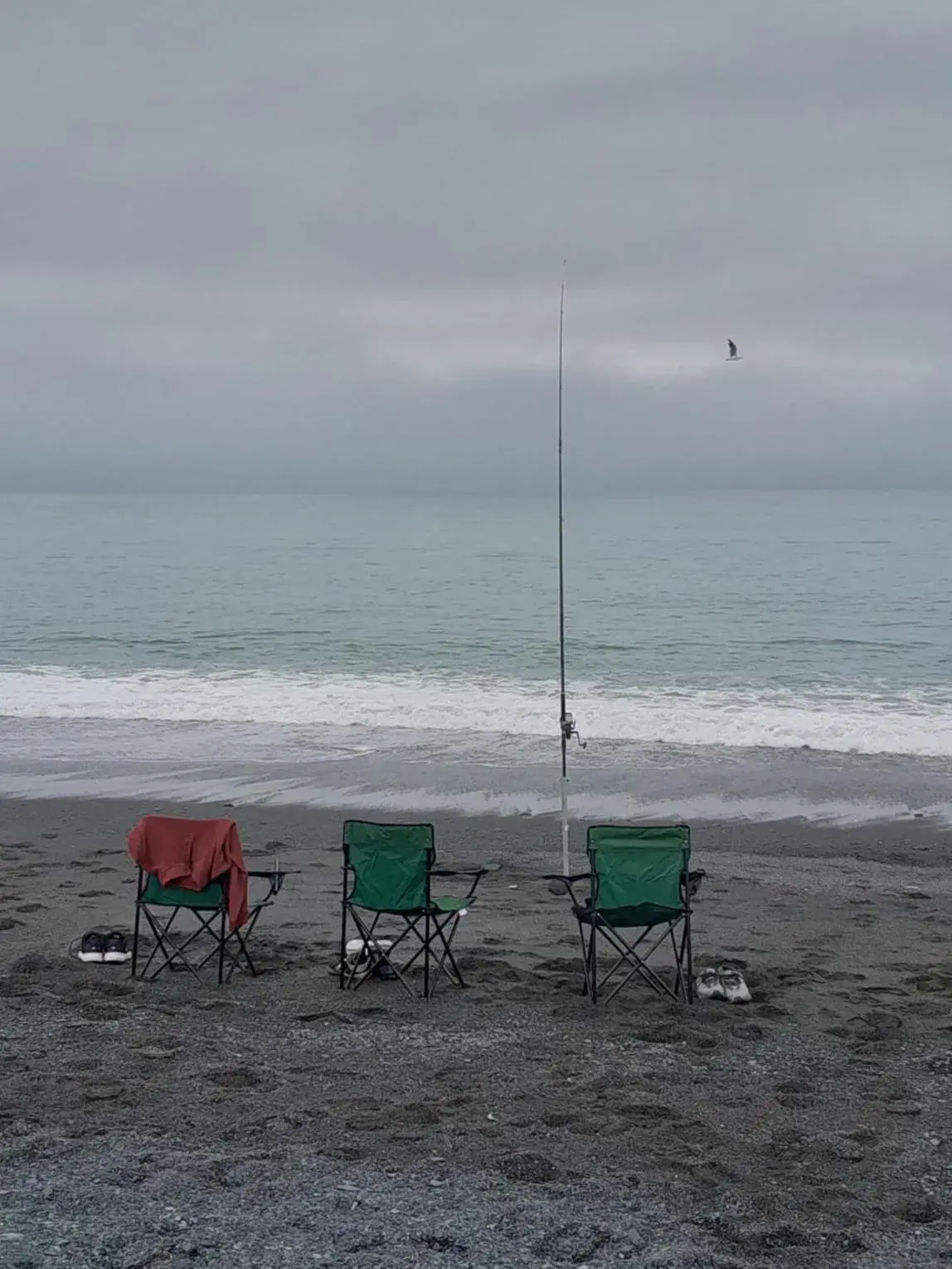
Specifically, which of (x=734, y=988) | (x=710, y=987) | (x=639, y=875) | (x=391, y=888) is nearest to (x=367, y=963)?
(x=391, y=888)

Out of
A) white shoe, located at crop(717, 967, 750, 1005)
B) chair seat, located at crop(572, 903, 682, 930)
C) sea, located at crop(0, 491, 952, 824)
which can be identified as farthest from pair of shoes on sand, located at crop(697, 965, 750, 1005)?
sea, located at crop(0, 491, 952, 824)

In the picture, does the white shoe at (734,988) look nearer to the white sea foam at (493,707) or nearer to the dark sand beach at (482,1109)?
the dark sand beach at (482,1109)

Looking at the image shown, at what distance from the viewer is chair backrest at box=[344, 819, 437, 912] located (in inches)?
252

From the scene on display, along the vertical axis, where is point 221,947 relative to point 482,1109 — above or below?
above

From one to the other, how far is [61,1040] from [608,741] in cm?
1134

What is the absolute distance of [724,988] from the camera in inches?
241

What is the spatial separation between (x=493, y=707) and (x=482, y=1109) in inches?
564

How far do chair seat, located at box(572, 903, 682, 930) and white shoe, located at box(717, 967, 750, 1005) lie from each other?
0.38m

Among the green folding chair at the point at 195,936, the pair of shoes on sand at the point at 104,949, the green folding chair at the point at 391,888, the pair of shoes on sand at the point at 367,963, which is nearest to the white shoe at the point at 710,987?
the green folding chair at the point at 391,888

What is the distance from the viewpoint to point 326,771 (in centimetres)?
1406

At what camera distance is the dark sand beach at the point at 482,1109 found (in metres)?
3.79

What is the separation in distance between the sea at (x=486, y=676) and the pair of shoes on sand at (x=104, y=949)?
18.6 ft

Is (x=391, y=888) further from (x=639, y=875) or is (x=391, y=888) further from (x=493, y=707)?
(x=493, y=707)

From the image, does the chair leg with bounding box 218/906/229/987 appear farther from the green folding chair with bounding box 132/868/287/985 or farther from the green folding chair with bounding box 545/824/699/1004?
the green folding chair with bounding box 545/824/699/1004
